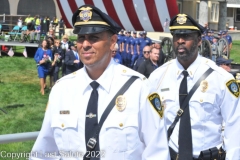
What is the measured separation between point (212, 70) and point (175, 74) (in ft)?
0.98

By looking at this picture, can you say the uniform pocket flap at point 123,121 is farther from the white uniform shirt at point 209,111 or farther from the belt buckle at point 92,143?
the white uniform shirt at point 209,111

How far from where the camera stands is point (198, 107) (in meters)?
4.24

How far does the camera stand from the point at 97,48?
2844mm

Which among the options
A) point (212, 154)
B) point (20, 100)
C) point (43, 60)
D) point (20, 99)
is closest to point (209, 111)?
point (212, 154)

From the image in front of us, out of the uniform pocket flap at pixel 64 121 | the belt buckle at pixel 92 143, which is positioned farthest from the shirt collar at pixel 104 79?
the belt buckle at pixel 92 143

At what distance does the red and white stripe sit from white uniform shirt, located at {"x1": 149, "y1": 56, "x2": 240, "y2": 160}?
169 centimetres

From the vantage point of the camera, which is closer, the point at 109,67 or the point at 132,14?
the point at 109,67

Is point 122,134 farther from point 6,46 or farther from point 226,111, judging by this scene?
point 6,46

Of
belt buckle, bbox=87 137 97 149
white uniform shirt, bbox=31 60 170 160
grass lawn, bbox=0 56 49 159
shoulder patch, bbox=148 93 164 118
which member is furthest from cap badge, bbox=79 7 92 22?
grass lawn, bbox=0 56 49 159

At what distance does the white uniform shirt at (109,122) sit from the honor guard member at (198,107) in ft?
4.57

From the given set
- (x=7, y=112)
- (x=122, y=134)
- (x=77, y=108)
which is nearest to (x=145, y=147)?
(x=122, y=134)

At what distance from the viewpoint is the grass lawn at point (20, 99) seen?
9319mm

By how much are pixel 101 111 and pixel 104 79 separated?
171 mm

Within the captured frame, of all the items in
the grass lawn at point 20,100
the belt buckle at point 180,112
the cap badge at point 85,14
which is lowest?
the grass lawn at point 20,100
